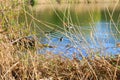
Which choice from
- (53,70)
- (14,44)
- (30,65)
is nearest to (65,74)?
(53,70)

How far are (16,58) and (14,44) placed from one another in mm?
467

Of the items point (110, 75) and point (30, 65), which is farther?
point (30, 65)

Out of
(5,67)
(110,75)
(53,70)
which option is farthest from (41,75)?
(110,75)

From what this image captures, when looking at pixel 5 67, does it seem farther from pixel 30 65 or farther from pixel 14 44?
pixel 14 44

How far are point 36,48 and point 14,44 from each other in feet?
1.67

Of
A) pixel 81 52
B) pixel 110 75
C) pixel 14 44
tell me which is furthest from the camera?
pixel 14 44

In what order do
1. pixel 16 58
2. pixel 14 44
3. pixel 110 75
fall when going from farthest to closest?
1. pixel 14 44
2. pixel 16 58
3. pixel 110 75

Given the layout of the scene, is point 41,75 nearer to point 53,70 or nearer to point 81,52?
point 53,70

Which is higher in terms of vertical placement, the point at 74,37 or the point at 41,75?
the point at 74,37

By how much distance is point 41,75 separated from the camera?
4.12m

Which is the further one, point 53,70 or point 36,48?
point 36,48

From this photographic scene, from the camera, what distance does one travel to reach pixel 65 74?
4.02 metres

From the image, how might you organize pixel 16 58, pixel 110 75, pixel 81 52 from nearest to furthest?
1. pixel 110 75
2. pixel 81 52
3. pixel 16 58

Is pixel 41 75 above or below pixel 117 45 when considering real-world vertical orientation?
below
